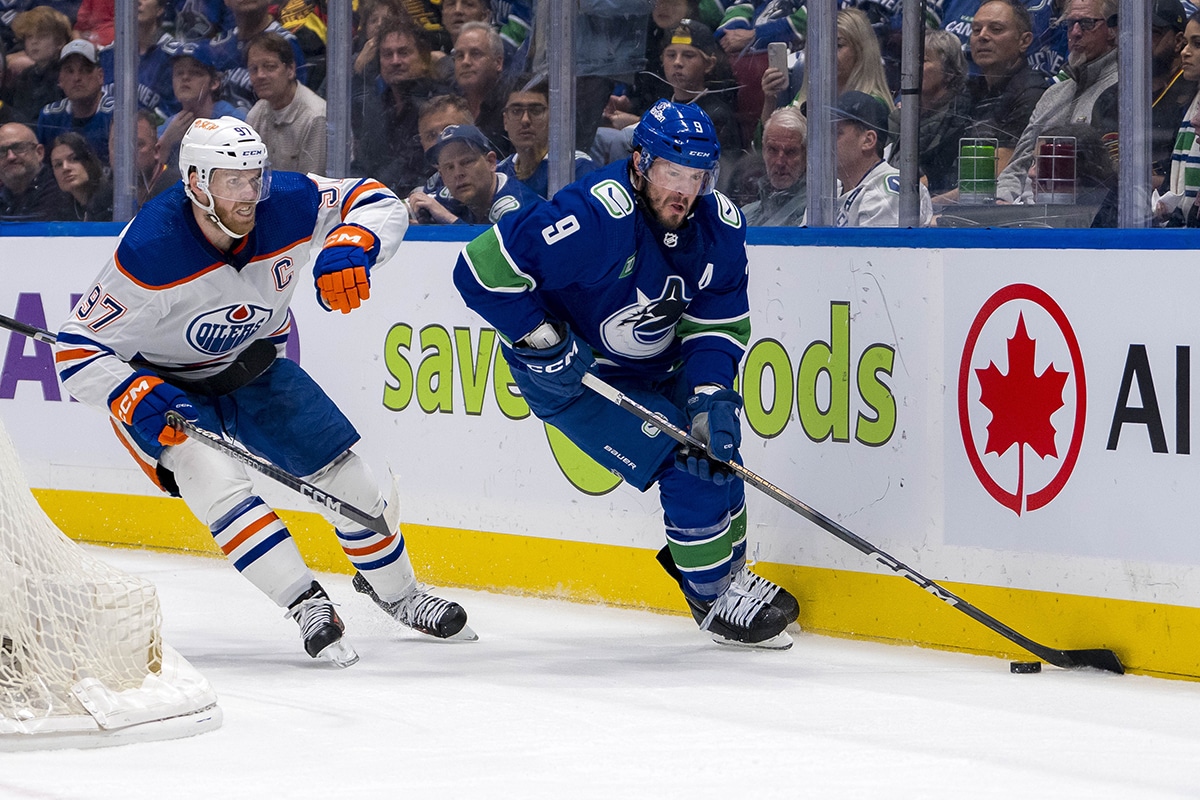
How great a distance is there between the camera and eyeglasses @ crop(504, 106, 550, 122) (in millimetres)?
4934

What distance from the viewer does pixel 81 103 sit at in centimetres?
598

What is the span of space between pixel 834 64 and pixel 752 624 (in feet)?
4.59

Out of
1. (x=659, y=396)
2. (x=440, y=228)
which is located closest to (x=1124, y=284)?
(x=659, y=396)

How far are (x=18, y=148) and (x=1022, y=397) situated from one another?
3.96 meters

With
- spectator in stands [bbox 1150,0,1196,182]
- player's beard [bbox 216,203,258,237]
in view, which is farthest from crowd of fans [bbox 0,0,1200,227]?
player's beard [bbox 216,203,258,237]

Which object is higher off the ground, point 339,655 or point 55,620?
point 55,620

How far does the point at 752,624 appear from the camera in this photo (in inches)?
150

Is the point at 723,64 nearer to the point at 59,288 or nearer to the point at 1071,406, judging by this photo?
the point at 1071,406

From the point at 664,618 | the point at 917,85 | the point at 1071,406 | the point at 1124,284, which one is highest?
the point at 917,85

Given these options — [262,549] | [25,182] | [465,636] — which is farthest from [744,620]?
[25,182]

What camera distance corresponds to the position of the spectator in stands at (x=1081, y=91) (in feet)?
12.5

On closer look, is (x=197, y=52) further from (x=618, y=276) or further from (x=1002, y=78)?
(x=1002, y=78)

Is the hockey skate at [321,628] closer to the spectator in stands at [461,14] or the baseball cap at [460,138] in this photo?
the baseball cap at [460,138]

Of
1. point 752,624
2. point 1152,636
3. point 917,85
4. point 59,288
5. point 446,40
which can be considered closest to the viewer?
point 1152,636
